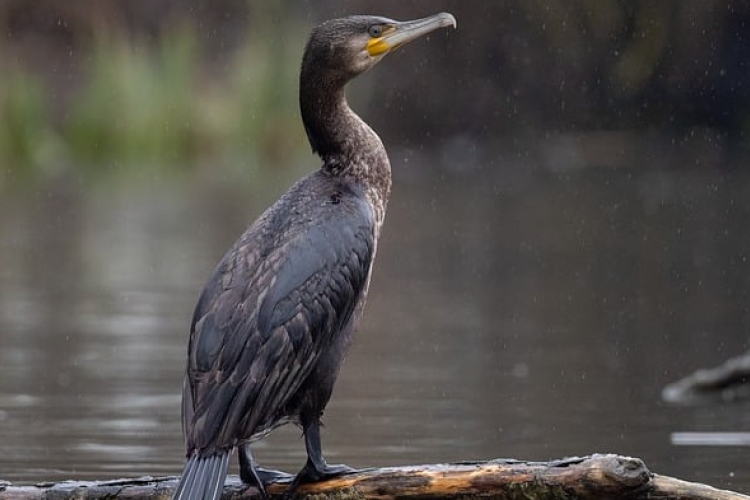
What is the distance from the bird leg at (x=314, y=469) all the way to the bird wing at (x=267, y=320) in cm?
13

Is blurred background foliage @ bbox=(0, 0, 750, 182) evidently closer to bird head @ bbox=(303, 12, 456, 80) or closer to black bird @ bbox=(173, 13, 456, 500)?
bird head @ bbox=(303, 12, 456, 80)

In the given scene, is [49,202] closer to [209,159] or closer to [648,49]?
[209,159]

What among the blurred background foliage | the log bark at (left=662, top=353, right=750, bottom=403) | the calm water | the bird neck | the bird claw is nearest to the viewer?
the bird claw

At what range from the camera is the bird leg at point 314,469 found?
5273 mm

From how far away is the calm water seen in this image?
7305 millimetres

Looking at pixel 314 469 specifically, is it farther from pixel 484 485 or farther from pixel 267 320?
pixel 484 485

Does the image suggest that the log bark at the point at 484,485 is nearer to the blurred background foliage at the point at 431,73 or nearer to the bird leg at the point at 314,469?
the bird leg at the point at 314,469

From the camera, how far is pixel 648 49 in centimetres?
2777

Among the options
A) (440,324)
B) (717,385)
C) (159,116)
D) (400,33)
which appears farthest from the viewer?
(159,116)

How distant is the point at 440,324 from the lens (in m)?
10.9

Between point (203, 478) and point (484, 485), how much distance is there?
71cm

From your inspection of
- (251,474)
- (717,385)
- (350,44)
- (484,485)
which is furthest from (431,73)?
(484,485)

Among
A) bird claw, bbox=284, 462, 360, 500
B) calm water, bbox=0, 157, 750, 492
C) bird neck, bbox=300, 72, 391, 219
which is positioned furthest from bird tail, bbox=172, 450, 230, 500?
calm water, bbox=0, 157, 750, 492

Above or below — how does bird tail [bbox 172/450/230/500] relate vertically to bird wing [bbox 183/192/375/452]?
below
